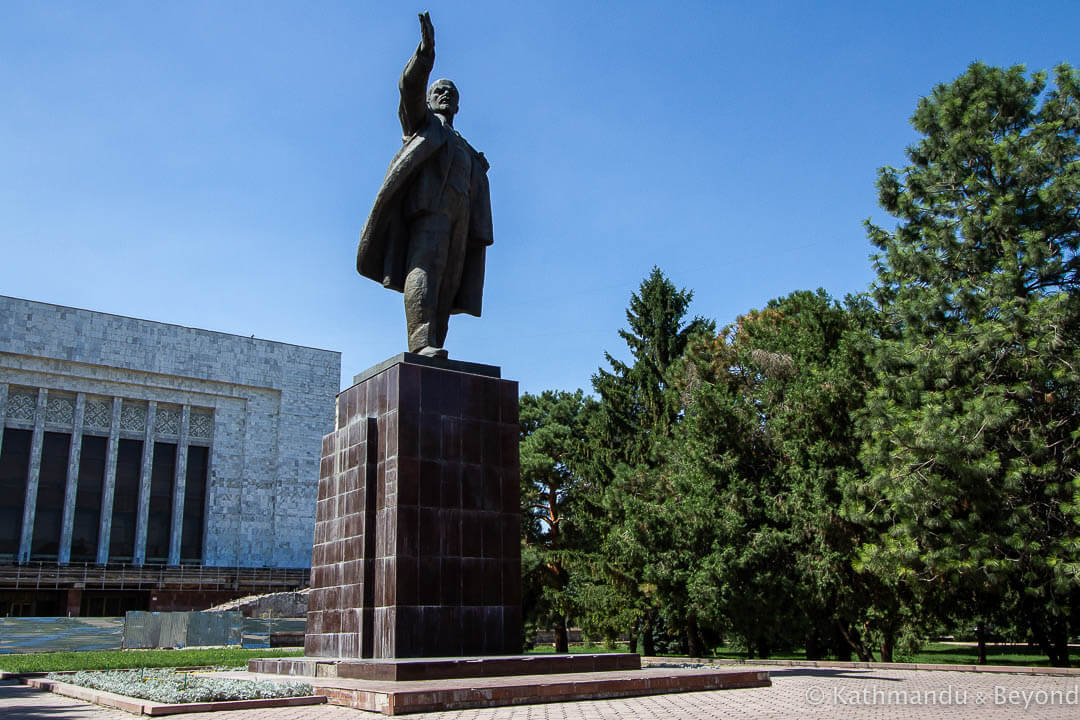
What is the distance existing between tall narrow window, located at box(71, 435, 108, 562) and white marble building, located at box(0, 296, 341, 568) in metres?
0.05

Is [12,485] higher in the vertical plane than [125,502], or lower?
higher

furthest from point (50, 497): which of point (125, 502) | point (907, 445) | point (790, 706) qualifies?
point (790, 706)

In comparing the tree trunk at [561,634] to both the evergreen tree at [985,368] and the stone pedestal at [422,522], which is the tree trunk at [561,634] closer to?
the evergreen tree at [985,368]

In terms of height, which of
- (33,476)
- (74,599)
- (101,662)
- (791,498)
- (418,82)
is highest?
(418,82)

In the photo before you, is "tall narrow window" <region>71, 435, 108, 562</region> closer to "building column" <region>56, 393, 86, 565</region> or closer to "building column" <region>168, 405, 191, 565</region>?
"building column" <region>56, 393, 86, 565</region>

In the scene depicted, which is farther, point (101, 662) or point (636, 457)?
point (636, 457)

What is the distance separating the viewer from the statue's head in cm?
948

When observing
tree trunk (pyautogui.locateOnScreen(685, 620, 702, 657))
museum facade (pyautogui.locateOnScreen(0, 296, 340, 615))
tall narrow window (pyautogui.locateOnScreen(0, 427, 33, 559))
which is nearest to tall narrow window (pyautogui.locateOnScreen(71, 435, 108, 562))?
museum facade (pyautogui.locateOnScreen(0, 296, 340, 615))

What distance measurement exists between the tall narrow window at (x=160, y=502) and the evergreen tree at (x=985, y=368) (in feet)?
112

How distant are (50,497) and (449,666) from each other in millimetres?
36284

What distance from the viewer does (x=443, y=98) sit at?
948cm

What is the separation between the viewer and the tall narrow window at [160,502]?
38.3m

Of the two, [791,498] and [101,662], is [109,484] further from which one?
[791,498]

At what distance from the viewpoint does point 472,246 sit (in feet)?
32.1
